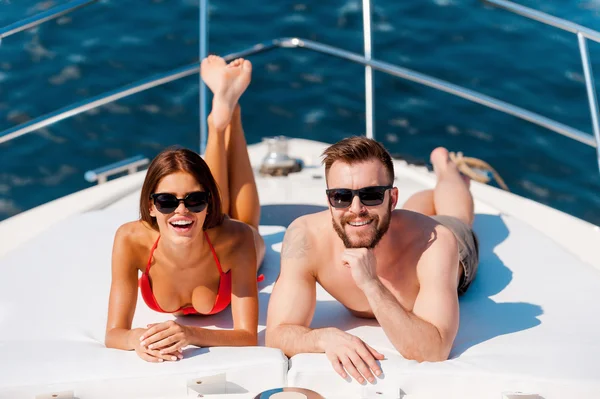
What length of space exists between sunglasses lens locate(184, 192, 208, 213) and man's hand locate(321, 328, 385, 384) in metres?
0.56

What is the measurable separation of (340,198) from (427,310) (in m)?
0.40

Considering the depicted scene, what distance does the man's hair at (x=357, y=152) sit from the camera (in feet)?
8.22

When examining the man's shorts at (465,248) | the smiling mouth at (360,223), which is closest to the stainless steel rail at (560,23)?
the man's shorts at (465,248)

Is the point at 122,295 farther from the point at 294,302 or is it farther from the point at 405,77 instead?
the point at 405,77

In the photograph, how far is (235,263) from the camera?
2840 mm

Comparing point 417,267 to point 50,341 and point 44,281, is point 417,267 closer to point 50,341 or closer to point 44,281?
point 50,341

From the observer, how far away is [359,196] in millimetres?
2486

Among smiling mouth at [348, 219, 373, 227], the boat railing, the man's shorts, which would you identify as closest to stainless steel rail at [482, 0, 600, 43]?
the boat railing

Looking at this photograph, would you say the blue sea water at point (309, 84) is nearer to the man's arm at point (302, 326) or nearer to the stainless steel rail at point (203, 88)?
the stainless steel rail at point (203, 88)

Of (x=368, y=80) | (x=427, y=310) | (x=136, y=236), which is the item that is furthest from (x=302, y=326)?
(x=368, y=80)

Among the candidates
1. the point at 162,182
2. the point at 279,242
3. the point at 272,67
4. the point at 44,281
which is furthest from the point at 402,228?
the point at 272,67

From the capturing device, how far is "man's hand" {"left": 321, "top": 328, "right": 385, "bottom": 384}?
235 cm

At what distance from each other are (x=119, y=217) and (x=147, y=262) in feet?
2.93

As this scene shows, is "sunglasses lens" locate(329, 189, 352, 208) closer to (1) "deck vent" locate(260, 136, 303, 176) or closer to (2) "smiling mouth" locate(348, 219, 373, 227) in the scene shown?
(2) "smiling mouth" locate(348, 219, 373, 227)
